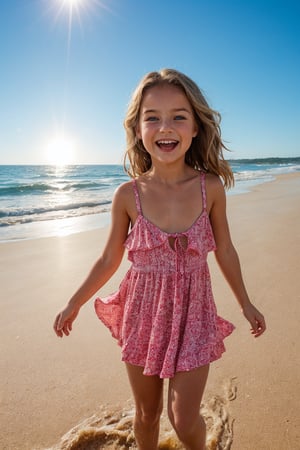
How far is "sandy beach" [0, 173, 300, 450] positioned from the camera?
7.14 ft

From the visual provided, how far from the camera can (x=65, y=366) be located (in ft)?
9.10

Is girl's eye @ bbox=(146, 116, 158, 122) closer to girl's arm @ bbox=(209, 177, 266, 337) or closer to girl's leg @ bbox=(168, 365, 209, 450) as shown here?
girl's arm @ bbox=(209, 177, 266, 337)

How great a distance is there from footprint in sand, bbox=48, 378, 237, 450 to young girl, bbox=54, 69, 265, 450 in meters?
0.26

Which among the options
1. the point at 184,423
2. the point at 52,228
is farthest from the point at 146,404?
the point at 52,228

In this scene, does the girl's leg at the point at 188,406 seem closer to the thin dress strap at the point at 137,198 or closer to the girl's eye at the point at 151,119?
the thin dress strap at the point at 137,198

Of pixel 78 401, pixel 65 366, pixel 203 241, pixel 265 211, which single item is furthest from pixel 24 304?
pixel 265 211

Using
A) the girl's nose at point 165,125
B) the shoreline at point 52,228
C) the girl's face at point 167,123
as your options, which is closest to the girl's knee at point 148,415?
the girl's face at point 167,123

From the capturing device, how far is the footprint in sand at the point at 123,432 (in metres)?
2.09

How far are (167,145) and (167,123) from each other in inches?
4.4

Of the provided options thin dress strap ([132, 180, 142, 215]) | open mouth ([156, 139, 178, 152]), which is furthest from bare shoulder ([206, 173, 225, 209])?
thin dress strap ([132, 180, 142, 215])

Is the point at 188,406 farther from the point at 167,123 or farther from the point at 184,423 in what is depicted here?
the point at 167,123

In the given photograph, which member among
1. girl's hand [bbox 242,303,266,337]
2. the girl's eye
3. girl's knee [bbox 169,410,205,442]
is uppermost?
the girl's eye

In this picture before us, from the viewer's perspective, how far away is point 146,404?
6.03 ft

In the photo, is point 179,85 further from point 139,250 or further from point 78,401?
point 78,401
